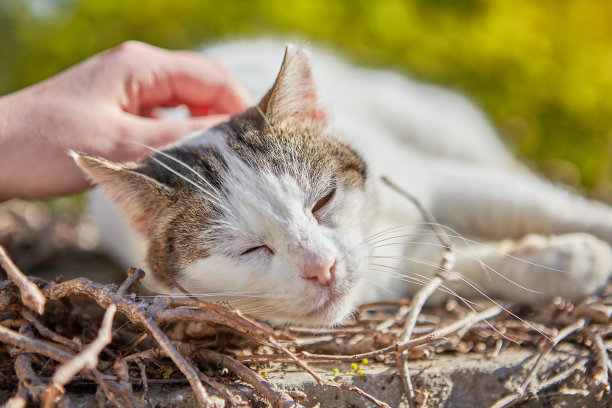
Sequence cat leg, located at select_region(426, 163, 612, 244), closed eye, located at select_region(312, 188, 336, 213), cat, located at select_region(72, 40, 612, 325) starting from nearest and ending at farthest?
1. cat, located at select_region(72, 40, 612, 325)
2. closed eye, located at select_region(312, 188, 336, 213)
3. cat leg, located at select_region(426, 163, 612, 244)

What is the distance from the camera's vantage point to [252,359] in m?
1.39

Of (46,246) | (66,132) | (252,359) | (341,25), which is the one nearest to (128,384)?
(252,359)

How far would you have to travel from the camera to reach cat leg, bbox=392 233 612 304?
6.24 ft

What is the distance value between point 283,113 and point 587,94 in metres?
2.82

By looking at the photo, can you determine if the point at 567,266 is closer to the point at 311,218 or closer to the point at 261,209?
the point at 311,218

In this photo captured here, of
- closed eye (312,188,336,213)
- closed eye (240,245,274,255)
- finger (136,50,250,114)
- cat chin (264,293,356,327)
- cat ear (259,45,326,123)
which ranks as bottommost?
cat chin (264,293,356,327)

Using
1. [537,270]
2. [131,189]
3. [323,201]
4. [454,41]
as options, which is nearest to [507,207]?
[537,270]

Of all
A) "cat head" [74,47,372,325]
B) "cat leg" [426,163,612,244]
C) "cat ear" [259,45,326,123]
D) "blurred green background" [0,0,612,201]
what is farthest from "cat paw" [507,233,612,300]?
"blurred green background" [0,0,612,201]

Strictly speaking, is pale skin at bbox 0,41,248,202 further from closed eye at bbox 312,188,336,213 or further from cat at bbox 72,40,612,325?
closed eye at bbox 312,188,336,213

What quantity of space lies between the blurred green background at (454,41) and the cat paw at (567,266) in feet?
5.92

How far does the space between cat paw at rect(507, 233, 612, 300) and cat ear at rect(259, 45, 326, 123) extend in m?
0.95

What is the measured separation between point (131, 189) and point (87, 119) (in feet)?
1.25

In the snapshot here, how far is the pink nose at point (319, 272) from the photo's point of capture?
1370 mm

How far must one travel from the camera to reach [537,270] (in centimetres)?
195
